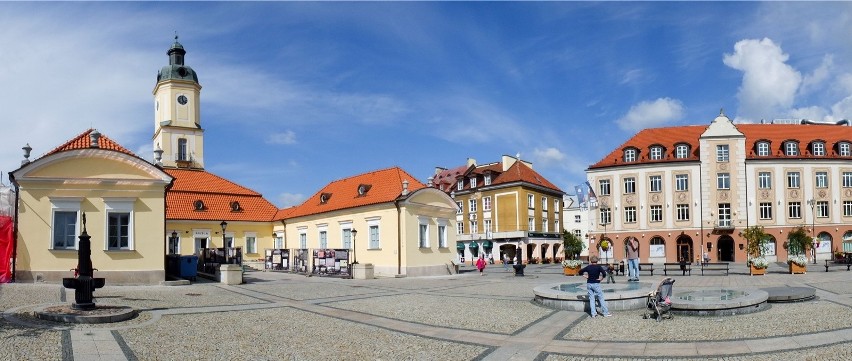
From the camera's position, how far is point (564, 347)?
11.6 meters

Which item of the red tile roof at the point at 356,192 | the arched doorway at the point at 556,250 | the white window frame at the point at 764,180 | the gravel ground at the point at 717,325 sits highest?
the white window frame at the point at 764,180

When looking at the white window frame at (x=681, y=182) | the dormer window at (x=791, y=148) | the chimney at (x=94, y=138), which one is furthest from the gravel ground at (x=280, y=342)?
the dormer window at (x=791, y=148)

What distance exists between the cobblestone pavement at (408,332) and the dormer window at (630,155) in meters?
40.0

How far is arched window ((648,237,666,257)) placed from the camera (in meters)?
56.5

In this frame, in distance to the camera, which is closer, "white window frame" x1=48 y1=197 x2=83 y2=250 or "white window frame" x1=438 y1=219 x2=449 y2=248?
"white window frame" x1=48 y1=197 x2=83 y2=250

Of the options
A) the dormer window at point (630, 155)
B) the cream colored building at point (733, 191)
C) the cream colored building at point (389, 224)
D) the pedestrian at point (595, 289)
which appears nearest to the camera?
the pedestrian at point (595, 289)

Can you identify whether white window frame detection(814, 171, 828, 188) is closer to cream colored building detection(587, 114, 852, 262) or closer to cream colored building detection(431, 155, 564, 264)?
cream colored building detection(587, 114, 852, 262)

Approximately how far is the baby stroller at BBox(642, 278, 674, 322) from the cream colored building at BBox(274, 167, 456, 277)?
19.4 meters

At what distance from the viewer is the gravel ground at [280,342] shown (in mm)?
10820

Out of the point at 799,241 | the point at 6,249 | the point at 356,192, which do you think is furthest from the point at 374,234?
the point at 799,241

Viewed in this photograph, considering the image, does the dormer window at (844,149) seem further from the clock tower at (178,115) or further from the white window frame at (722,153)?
the clock tower at (178,115)

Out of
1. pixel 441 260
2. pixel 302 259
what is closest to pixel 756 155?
pixel 441 260

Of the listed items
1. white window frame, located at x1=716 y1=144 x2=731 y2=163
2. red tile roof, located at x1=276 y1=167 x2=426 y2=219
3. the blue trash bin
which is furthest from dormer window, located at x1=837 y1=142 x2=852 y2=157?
the blue trash bin

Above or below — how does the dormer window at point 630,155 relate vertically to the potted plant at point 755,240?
above
